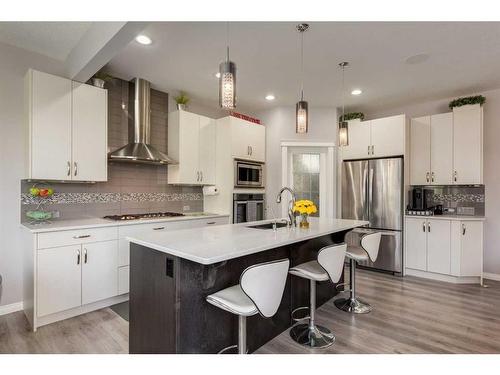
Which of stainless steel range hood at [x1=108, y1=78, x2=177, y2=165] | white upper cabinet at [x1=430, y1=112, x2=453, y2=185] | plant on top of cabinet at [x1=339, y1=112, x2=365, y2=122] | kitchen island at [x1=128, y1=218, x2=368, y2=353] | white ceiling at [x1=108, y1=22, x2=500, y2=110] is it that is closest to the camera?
kitchen island at [x1=128, y1=218, x2=368, y2=353]

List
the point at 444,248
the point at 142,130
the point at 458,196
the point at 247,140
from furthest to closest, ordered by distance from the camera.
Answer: the point at 247,140
the point at 458,196
the point at 444,248
the point at 142,130

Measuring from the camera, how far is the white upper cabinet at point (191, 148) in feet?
13.1

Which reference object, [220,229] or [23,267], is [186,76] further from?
[23,267]

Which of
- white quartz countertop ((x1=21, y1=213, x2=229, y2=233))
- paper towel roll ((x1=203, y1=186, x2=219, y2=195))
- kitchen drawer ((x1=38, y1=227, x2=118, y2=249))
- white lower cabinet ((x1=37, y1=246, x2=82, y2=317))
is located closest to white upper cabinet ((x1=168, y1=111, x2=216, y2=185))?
paper towel roll ((x1=203, y1=186, x2=219, y2=195))

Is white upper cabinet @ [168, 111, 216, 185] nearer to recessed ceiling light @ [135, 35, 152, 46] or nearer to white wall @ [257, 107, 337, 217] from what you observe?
white wall @ [257, 107, 337, 217]

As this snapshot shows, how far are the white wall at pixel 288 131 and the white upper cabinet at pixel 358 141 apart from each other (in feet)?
0.89

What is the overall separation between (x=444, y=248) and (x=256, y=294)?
3521mm

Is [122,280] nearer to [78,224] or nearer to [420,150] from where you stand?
[78,224]

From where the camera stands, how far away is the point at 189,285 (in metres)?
1.79

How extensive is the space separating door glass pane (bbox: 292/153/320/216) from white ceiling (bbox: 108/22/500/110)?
1053mm

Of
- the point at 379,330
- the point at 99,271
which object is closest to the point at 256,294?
the point at 379,330

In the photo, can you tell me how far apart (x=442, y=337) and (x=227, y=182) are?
305 centimetres

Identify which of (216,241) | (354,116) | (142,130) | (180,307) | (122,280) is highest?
(354,116)

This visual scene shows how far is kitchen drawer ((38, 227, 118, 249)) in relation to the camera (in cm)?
257
